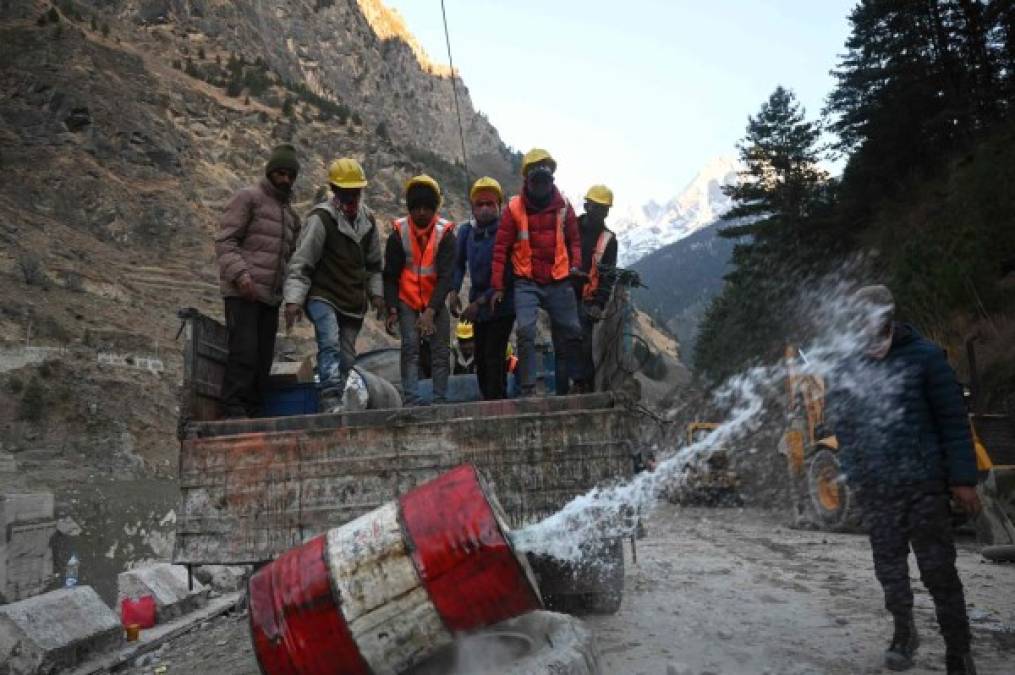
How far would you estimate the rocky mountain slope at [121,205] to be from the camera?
15.5 metres

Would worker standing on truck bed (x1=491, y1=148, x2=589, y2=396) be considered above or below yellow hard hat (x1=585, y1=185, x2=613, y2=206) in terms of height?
below

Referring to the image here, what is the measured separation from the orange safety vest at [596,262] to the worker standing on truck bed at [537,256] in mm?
631

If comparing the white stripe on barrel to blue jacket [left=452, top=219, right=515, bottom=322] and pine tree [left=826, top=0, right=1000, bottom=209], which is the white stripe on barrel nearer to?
blue jacket [left=452, top=219, right=515, bottom=322]

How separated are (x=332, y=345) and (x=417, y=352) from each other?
707 millimetres

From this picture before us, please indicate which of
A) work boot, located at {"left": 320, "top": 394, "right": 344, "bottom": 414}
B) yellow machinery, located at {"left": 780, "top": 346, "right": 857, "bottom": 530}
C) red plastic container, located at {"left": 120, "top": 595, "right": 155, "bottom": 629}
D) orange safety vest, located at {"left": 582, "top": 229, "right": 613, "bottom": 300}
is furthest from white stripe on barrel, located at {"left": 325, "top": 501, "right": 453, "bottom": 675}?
yellow machinery, located at {"left": 780, "top": 346, "right": 857, "bottom": 530}

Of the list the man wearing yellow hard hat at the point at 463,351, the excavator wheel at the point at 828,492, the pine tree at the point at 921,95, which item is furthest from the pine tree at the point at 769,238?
the man wearing yellow hard hat at the point at 463,351

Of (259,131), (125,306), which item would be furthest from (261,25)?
(125,306)

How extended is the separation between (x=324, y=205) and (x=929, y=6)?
106 ft

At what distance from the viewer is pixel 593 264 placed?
630 cm

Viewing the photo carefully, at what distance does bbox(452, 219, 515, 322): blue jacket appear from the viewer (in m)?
5.77

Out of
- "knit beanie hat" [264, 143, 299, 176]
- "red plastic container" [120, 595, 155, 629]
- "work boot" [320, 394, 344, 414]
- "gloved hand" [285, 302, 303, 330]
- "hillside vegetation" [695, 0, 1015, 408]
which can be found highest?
"hillside vegetation" [695, 0, 1015, 408]

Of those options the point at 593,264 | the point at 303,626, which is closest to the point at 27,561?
the point at 593,264

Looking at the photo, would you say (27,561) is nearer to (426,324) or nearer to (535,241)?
(426,324)

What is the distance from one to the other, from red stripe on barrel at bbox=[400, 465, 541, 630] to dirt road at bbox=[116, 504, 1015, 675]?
3.91 feet
